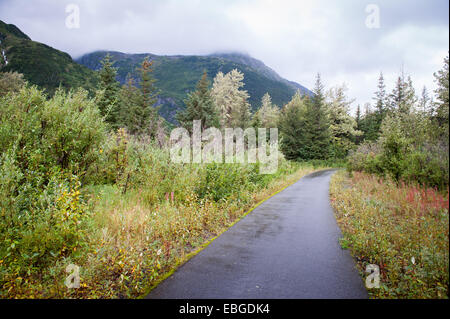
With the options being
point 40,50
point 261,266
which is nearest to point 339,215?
point 261,266

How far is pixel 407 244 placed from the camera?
13.2 ft

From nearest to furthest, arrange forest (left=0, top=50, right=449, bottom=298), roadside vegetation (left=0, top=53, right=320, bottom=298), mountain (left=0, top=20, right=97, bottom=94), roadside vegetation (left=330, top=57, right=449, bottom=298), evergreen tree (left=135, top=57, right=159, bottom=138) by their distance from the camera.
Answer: roadside vegetation (left=330, top=57, right=449, bottom=298) → forest (left=0, top=50, right=449, bottom=298) → roadside vegetation (left=0, top=53, right=320, bottom=298) → evergreen tree (left=135, top=57, right=159, bottom=138) → mountain (left=0, top=20, right=97, bottom=94)

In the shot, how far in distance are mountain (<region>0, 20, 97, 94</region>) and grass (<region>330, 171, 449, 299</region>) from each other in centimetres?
8166

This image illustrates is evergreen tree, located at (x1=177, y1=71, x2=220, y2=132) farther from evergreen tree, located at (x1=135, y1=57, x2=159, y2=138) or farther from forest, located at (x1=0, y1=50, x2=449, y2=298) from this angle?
forest, located at (x1=0, y1=50, x2=449, y2=298)

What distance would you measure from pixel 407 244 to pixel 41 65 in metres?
116

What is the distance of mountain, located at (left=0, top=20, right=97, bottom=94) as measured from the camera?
76.3m

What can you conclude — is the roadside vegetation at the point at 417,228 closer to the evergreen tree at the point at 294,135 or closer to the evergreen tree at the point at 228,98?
the evergreen tree at the point at 294,135

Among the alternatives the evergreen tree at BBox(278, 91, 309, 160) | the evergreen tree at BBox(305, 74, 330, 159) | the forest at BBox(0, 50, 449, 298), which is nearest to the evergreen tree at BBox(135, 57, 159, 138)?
the forest at BBox(0, 50, 449, 298)

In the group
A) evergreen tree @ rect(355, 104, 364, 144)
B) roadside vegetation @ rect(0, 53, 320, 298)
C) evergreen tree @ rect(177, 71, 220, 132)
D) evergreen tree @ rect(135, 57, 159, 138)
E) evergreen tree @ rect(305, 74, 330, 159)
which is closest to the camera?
roadside vegetation @ rect(0, 53, 320, 298)

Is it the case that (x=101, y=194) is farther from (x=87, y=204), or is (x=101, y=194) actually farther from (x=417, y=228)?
(x=417, y=228)

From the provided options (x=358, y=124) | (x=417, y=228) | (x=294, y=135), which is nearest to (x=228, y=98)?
(x=294, y=135)

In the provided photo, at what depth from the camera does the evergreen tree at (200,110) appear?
32.9 meters

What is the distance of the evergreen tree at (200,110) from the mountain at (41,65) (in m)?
52.8

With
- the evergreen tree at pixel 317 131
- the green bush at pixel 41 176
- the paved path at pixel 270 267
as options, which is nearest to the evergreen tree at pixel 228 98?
the evergreen tree at pixel 317 131
